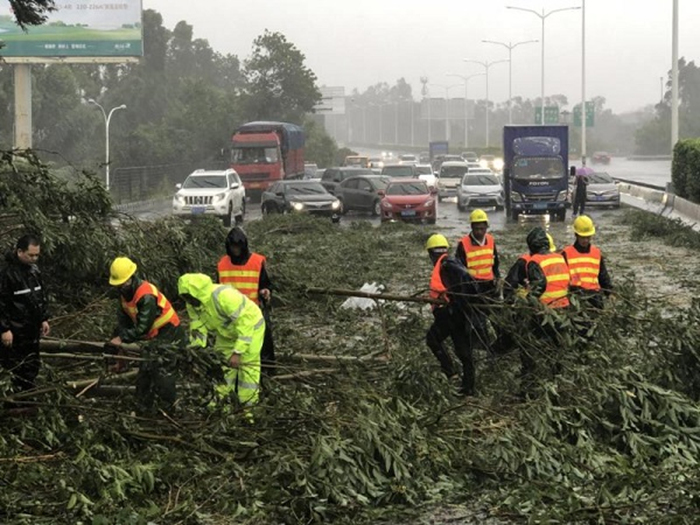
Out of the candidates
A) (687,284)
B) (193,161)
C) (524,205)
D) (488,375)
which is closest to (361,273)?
(687,284)

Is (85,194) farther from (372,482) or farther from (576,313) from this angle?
(372,482)

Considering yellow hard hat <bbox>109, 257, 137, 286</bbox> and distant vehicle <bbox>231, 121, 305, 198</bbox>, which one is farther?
distant vehicle <bbox>231, 121, 305, 198</bbox>

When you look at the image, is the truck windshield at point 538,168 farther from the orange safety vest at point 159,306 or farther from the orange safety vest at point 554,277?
the orange safety vest at point 159,306

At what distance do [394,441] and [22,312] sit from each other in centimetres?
327

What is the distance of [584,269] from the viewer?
10.8 m

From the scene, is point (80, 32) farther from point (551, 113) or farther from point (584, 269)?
point (551, 113)

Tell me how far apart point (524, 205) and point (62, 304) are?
24.8 meters

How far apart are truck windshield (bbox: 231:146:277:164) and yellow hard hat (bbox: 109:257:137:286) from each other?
42459 millimetres

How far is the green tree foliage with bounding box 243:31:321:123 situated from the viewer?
253 ft

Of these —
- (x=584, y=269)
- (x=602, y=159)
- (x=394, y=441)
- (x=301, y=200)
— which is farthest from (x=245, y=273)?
(x=602, y=159)

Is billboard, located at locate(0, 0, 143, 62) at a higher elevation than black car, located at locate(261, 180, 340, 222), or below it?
higher

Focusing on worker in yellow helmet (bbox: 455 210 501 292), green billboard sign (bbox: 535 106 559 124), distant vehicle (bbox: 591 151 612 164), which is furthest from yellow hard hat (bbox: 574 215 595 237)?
distant vehicle (bbox: 591 151 612 164)

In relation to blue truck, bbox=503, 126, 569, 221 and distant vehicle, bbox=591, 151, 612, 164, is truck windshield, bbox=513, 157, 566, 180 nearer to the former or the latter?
blue truck, bbox=503, 126, 569, 221

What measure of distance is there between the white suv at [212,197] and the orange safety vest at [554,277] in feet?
78.7
